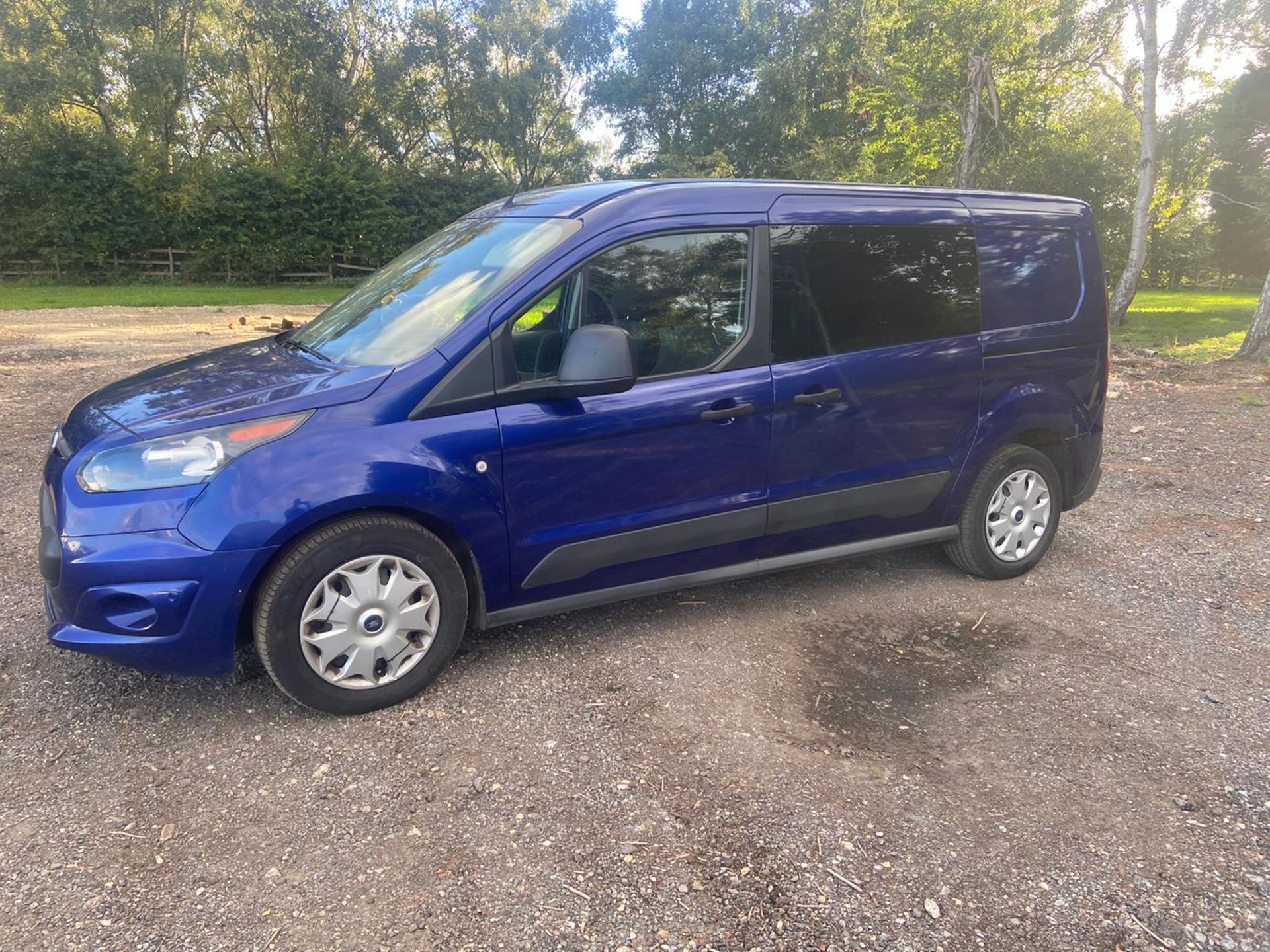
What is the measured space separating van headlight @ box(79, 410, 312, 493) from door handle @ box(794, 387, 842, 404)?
6.90 ft

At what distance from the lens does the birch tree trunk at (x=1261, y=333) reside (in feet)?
40.9

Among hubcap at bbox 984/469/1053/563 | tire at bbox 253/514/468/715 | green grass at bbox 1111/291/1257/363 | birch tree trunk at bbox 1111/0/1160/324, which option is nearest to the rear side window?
hubcap at bbox 984/469/1053/563

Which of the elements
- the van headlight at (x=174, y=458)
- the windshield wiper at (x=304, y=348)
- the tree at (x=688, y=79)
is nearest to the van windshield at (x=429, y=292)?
the windshield wiper at (x=304, y=348)

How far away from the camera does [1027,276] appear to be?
4.38 meters

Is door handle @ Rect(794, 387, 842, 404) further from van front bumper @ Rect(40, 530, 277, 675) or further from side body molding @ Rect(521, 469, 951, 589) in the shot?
van front bumper @ Rect(40, 530, 277, 675)

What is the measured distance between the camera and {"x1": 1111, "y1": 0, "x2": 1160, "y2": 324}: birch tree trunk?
55.6ft

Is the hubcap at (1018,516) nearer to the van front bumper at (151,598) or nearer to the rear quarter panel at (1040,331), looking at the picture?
the rear quarter panel at (1040,331)

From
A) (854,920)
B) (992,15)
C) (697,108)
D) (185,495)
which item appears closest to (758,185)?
(185,495)

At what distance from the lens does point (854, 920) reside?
226 cm

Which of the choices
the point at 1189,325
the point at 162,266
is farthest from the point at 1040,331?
the point at 162,266

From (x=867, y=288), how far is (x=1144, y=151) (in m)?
17.5

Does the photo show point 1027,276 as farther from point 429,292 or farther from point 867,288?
point 429,292

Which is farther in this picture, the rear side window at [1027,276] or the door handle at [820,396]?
Answer: the rear side window at [1027,276]

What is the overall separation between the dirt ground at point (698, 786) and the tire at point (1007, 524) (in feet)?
0.67
